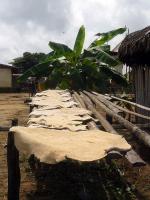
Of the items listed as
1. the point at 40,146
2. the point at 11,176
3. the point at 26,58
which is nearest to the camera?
the point at 40,146

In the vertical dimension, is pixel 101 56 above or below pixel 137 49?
above

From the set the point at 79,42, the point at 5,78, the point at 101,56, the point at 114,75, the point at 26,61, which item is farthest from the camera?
the point at 26,61

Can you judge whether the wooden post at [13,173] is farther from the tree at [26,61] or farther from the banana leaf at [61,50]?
the tree at [26,61]

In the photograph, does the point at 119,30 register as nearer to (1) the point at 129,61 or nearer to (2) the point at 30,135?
(1) the point at 129,61

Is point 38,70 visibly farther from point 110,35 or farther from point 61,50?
point 110,35

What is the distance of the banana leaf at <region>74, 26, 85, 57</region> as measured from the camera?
15.8 meters

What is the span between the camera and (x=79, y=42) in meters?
16.0

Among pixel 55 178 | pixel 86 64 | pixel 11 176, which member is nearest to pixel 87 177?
pixel 55 178

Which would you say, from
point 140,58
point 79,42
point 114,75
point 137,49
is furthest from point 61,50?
point 137,49

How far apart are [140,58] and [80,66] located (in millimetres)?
5974

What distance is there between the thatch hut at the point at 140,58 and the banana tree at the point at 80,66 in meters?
4.20

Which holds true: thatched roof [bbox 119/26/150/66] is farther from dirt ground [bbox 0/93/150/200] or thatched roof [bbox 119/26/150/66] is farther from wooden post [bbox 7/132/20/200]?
wooden post [bbox 7/132/20/200]

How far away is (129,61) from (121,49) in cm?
50

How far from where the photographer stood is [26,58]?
56.9m
